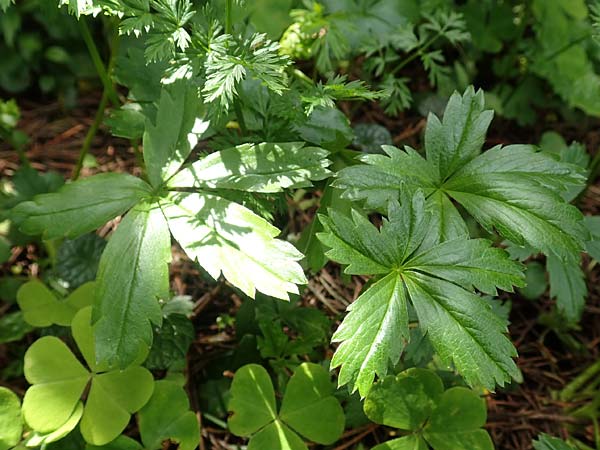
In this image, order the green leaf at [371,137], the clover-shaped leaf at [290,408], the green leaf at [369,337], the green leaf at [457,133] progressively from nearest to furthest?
the green leaf at [369,337], the green leaf at [457,133], the clover-shaped leaf at [290,408], the green leaf at [371,137]

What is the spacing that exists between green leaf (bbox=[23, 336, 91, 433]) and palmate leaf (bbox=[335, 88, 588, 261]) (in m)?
0.86

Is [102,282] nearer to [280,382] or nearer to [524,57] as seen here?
[280,382]

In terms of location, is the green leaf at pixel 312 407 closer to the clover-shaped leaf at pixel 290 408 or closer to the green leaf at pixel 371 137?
the clover-shaped leaf at pixel 290 408

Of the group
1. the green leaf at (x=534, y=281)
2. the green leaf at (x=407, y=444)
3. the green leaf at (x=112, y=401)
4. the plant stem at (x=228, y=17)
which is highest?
the plant stem at (x=228, y=17)

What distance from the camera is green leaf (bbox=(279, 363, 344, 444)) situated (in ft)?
5.26

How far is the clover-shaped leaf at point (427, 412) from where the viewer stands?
5.13ft

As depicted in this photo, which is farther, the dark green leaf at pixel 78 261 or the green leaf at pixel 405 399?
the dark green leaf at pixel 78 261

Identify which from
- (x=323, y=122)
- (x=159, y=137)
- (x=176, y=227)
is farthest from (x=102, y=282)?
(x=323, y=122)

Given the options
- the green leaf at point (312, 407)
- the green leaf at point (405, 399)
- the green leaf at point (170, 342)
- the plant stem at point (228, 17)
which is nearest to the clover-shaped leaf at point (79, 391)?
the green leaf at point (170, 342)

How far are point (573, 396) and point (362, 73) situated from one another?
140 cm

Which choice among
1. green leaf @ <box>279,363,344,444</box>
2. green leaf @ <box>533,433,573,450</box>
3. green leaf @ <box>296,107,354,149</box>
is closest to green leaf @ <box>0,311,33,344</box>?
green leaf @ <box>279,363,344,444</box>

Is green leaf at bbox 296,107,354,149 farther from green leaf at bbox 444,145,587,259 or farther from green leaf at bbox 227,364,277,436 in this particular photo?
green leaf at bbox 227,364,277,436

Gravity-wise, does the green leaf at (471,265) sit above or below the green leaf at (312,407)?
above

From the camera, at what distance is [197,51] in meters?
1.41
